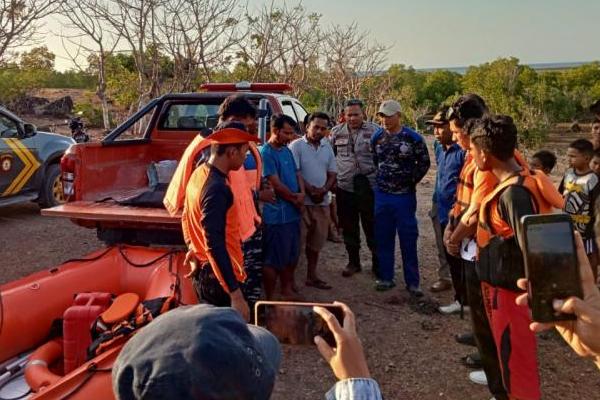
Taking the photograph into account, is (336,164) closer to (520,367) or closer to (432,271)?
(432,271)

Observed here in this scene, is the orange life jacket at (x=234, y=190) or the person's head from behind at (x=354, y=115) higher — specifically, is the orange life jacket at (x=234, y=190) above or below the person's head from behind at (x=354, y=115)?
below

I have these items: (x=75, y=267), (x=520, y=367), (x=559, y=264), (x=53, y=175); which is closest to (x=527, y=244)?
(x=559, y=264)

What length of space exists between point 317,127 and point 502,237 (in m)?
2.54

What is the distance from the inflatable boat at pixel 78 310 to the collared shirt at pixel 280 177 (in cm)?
81

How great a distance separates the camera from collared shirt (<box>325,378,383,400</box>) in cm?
121

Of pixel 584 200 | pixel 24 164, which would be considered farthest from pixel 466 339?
pixel 24 164

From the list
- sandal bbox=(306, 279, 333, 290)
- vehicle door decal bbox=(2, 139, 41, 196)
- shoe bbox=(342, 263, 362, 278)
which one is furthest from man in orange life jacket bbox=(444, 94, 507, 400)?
vehicle door decal bbox=(2, 139, 41, 196)

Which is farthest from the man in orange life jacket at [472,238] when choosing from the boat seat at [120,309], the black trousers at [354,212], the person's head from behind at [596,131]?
the boat seat at [120,309]

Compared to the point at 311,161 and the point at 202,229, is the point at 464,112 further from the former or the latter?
the point at 202,229

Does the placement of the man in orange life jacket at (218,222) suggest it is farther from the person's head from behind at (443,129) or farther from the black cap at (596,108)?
the black cap at (596,108)

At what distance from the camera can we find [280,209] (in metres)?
4.34

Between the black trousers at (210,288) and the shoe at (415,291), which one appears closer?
the black trousers at (210,288)

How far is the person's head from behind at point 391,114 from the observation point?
471cm

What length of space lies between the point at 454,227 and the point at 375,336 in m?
1.07
